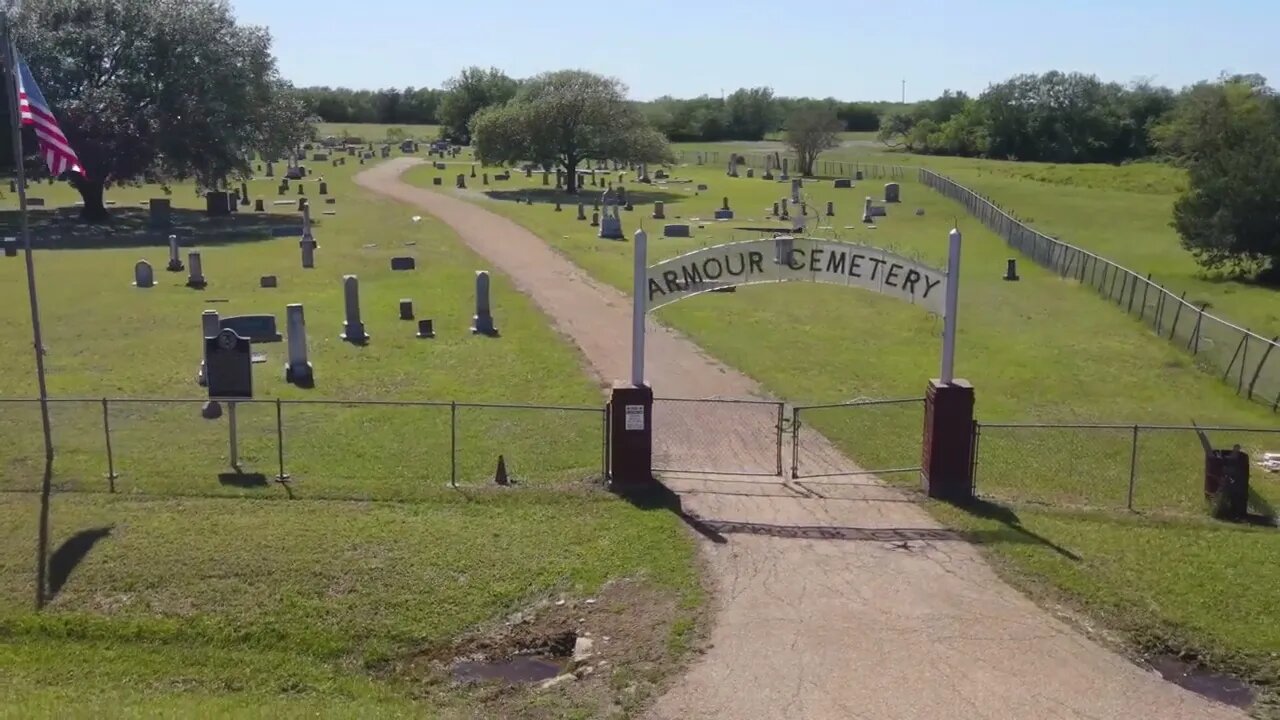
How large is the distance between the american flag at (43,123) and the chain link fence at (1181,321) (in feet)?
→ 67.1

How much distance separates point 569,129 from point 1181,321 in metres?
43.8

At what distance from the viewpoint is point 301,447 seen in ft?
56.2

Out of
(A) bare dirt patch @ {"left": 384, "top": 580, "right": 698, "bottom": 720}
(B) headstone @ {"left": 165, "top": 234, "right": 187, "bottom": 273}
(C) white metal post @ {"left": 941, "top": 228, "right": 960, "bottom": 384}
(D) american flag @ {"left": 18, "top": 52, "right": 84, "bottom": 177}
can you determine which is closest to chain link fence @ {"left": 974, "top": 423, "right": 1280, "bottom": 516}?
(C) white metal post @ {"left": 941, "top": 228, "right": 960, "bottom": 384}

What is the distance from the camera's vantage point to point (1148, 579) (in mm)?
12328

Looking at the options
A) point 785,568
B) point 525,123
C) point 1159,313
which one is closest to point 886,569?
point 785,568

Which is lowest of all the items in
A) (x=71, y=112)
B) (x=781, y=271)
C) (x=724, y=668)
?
(x=724, y=668)

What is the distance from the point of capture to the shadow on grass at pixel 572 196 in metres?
62.3

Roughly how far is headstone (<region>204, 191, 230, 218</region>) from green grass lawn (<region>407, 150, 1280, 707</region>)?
20.5m

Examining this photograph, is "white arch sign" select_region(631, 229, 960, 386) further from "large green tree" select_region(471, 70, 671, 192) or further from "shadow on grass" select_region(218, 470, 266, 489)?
"large green tree" select_region(471, 70, 671, 192)

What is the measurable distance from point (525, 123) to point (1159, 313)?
43.9 meters

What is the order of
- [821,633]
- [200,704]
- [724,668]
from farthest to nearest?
1. [821,633]
2. [724,668]
3. [200,704]

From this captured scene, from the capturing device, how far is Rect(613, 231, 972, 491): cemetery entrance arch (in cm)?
1497

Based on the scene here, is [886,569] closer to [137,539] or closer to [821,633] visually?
[821,633]

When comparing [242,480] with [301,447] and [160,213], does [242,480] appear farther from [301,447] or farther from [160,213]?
[160,213]
